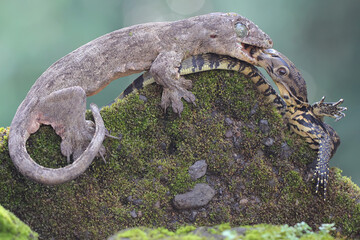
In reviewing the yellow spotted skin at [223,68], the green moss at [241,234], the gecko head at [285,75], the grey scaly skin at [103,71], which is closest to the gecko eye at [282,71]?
the gecko head at [285,75]

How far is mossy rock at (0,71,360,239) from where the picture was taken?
462cm

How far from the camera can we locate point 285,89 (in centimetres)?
576

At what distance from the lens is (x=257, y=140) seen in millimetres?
5398

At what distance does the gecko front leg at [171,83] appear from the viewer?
5227 mm

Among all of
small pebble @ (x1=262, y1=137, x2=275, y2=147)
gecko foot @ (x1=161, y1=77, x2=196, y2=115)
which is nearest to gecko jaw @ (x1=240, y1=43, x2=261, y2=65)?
gecko foot @ (x1=161, y1=77, x2=196, y2=115)

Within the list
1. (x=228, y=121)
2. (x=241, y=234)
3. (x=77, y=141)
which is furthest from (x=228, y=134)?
(x=77, y=141)

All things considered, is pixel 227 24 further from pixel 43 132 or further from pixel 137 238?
pixel 137 238

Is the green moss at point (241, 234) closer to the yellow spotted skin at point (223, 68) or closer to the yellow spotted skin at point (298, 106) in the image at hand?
the yellow spotted skin at point (298, 106)

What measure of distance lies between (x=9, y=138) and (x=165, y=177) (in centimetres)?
203

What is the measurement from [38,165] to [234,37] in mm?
3401

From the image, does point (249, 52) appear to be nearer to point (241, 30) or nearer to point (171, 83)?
point (241, 30)

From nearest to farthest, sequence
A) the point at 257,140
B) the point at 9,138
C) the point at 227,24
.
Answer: the point at 9,138
the point at 257,140
the point at 227,24

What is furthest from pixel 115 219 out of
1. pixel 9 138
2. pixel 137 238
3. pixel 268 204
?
pixel 268 204

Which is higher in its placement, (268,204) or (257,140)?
(257,140)
